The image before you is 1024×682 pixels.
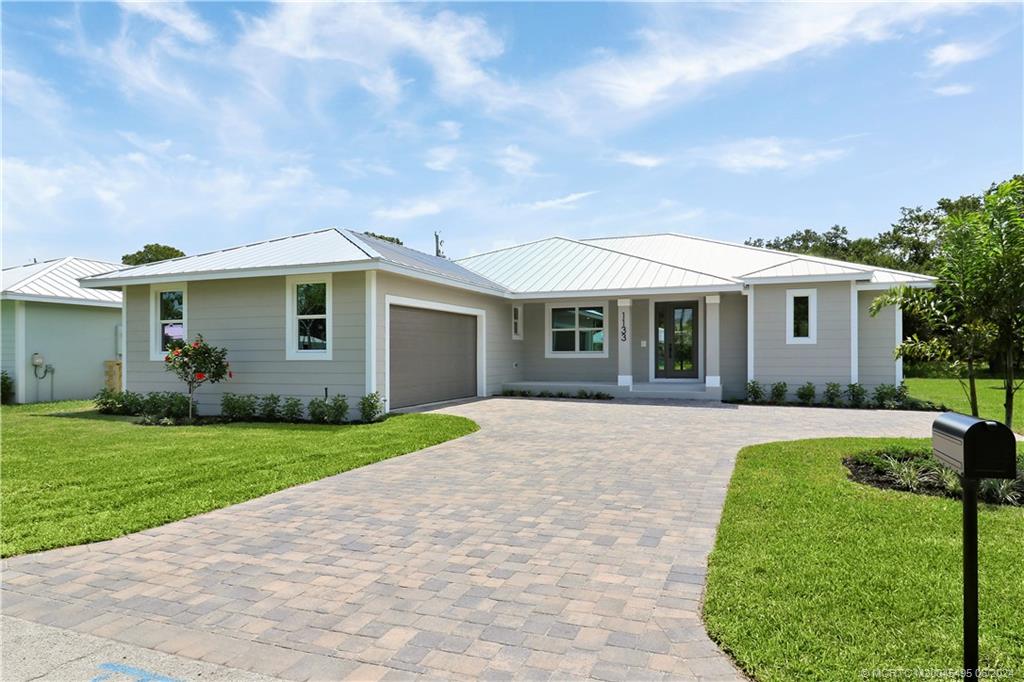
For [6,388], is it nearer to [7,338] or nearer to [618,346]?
[7,338]

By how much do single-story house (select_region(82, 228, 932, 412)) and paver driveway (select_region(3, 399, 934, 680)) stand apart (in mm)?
5822

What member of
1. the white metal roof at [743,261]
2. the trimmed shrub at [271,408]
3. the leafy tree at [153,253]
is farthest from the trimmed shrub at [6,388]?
the leafy tree at [153,253]

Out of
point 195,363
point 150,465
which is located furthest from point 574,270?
point 150,465

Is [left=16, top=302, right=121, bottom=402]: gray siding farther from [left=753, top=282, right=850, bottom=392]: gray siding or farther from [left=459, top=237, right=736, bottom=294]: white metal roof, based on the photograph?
[left=753, top=282, right=850, bottom=392]: gray siding

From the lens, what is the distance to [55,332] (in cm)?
1664

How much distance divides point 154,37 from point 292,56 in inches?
85.6

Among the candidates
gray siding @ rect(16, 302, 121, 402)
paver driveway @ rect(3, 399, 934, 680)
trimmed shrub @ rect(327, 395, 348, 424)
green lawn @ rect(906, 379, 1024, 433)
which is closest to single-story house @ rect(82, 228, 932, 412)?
trimmed shrub @ rect(327, 395, 348, 424)

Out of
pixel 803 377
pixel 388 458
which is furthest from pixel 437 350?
pixel 803 377

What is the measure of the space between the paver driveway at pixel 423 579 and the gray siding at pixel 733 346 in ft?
31.5

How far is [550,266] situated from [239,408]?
1038cm

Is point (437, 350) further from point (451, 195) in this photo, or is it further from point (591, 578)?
point (591, 578)

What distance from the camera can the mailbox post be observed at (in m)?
1.98

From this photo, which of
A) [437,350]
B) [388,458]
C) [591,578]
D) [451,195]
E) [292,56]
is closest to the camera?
[591,578]

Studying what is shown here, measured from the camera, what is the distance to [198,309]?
13195 millimetres
